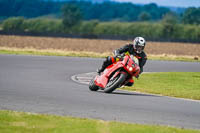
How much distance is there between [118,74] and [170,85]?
403 cm

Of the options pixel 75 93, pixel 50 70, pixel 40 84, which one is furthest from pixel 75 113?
pixel 50 70

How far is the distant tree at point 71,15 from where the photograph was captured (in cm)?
13888

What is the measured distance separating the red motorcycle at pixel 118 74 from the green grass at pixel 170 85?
5.00 ft

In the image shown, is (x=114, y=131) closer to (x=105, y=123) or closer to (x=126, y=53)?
(x=105, y=123)

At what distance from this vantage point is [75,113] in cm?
980

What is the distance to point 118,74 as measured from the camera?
13.3 metres

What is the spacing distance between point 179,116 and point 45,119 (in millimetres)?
2630

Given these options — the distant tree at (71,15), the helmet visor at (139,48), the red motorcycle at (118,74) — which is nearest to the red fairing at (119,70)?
the red motorcycle at (118,74)

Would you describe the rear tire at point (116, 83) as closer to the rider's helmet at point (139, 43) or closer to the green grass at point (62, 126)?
the rider's helmet at point (139, 43)

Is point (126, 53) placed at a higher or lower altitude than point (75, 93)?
higher

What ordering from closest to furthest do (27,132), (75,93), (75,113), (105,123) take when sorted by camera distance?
(27,132) < (105,123) < (75,113) < (75,93)

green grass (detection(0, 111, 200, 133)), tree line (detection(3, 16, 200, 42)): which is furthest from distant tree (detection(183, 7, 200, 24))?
green grass (detection(0, 111, 200, 133))

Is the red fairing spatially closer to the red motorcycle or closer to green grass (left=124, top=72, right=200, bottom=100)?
the red motorcycle

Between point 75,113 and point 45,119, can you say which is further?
point 75,113
